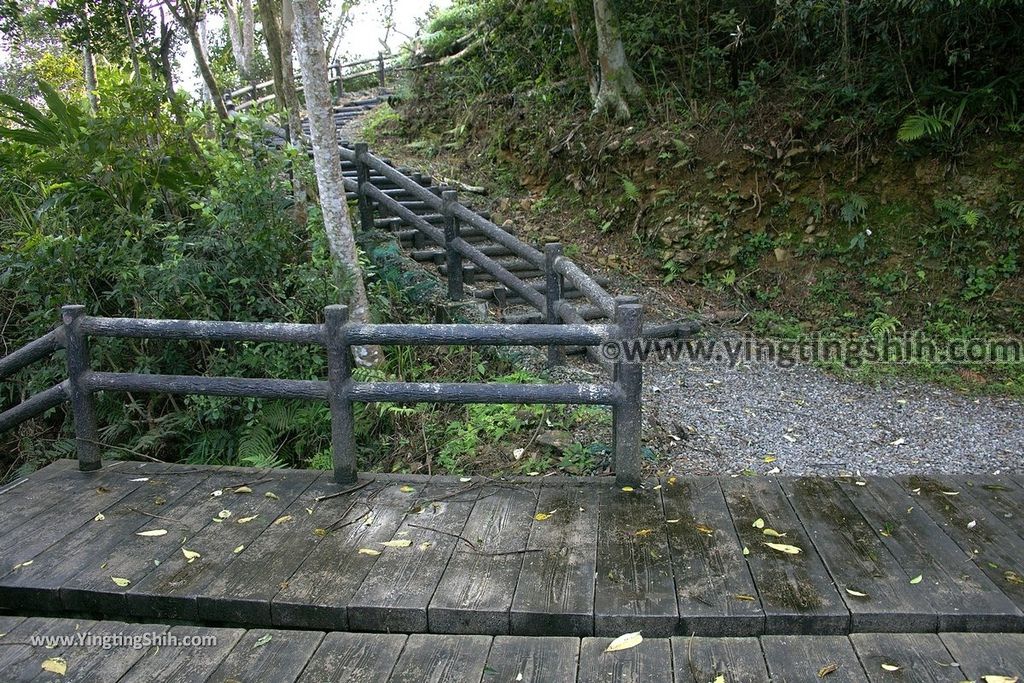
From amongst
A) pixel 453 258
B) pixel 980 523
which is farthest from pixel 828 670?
pixel 453 258

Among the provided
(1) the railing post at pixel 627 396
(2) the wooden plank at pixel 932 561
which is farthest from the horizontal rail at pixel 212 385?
(2) the wooden plank at pixel 932 561

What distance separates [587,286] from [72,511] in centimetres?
336

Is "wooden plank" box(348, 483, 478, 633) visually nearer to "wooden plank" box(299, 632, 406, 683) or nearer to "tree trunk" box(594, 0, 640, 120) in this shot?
"wooden plank" box(299, 632, 406, 683)

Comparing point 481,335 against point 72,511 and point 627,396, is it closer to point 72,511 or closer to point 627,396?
point 627,396

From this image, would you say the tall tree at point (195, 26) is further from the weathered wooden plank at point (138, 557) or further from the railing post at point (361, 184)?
the weathered wooden plank at point (138, 557)

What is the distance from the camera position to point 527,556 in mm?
3061

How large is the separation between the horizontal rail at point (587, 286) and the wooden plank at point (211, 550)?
2037 mm

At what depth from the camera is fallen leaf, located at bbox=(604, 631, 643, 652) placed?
2.56 metres

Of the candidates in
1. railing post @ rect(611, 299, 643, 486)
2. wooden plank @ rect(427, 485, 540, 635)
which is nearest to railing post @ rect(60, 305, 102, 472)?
wooden plank @ rect(427, 485, 540, 635)

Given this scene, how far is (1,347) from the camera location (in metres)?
6.38

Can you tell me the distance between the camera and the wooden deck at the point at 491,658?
7.91ft

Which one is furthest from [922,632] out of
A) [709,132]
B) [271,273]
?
[709,132]

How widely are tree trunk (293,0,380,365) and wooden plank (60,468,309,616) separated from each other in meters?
2.28

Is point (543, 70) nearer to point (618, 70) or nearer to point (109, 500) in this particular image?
point (618, 70)
